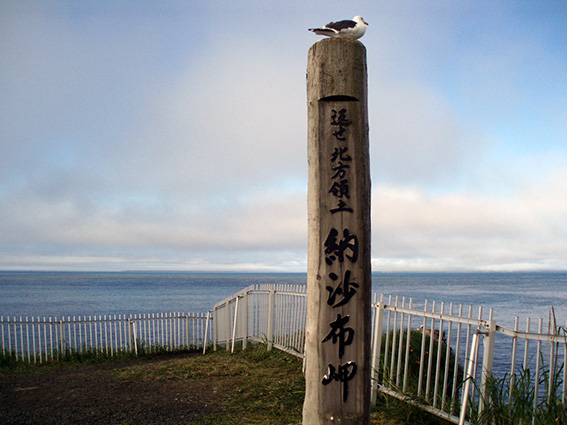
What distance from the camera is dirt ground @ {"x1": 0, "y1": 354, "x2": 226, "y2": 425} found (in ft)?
20.2

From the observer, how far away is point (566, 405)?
14.3ft

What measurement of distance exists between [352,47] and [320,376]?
10.3 feet

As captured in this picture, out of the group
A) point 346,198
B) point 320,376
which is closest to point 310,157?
point 346,198

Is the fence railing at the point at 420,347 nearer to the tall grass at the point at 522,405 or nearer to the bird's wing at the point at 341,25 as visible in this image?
the tall grass at the point at 522,405

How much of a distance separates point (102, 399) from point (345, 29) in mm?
6294

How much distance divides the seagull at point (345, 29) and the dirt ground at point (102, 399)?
195 inches

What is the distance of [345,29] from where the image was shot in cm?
446

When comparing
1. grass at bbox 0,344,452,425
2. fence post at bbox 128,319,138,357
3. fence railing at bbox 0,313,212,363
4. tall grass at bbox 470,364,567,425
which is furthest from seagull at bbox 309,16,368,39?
fence post at bbox 128,319,138,357

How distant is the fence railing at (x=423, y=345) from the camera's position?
484 centimetres

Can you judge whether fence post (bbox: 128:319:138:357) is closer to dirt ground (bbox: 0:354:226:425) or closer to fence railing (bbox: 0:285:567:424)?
fence railing (bbox: 0:285:567:424)

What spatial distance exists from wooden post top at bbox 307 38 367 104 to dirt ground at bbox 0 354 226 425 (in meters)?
4.48

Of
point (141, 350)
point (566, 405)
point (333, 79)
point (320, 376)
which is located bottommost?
point (141, 350)

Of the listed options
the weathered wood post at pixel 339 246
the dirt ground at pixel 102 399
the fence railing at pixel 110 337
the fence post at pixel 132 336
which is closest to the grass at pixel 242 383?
the dirt ground at pixel 102 399

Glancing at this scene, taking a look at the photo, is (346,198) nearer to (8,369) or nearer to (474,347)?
(474,347)
